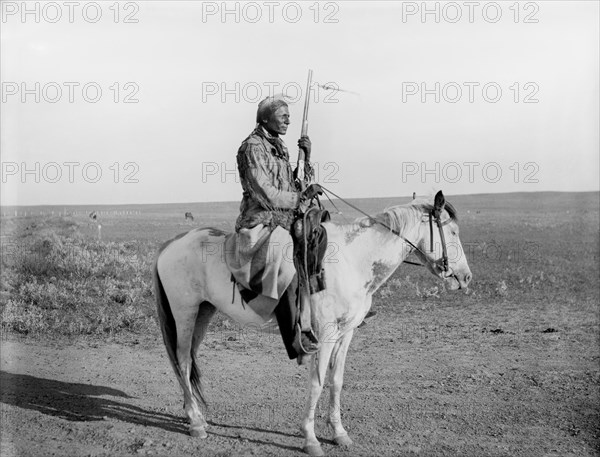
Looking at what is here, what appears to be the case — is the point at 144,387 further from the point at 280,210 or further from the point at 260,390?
the point at 280,210

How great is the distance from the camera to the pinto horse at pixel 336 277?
5.40 metres

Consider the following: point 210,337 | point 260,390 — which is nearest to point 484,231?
point 210,337

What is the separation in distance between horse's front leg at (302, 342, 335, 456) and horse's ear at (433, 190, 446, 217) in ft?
5.22

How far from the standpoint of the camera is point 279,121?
5586mm

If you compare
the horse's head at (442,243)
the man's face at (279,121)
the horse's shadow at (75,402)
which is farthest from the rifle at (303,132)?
the horse's shadow at (75,402)

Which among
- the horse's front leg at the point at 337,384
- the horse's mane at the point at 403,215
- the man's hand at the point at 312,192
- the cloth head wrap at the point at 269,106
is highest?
the cloth head wrap at the point at 269,106

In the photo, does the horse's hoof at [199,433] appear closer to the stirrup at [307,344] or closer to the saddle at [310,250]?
the stirrup at [307,344]

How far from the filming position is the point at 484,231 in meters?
27.0

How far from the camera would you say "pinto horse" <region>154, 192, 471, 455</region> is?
5.40m

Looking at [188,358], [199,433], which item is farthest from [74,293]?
[199,433]

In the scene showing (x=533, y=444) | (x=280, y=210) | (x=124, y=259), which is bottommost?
(x=533, y=444)

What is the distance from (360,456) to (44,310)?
784cm

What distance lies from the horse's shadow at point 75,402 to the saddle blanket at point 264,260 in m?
1.82

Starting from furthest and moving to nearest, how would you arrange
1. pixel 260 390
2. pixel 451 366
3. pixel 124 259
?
pixel 124 259, pixel 451 366, pixel 260 390
